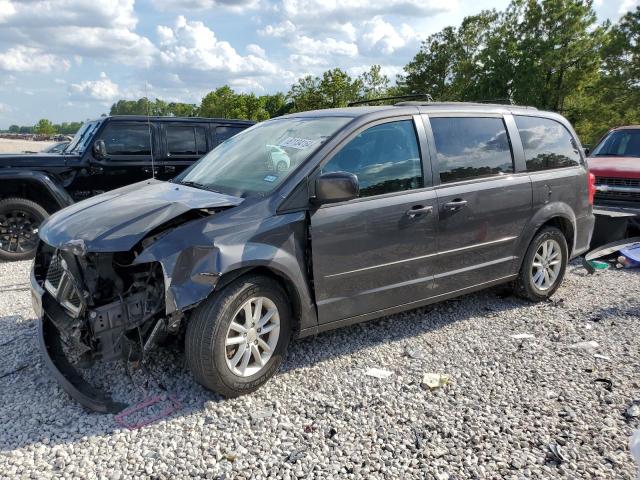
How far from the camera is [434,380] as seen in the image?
374 centimetres

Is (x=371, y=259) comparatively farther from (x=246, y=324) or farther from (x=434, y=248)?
(x=246, y=324)

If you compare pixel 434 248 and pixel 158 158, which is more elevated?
pixel 158 158

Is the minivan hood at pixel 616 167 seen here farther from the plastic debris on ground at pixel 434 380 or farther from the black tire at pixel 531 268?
the plastic debris on ground at pixel 434 380

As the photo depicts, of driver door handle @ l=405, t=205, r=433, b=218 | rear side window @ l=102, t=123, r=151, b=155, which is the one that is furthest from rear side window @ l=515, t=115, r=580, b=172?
rear side window @ l=102, t=123, r=151, b=155

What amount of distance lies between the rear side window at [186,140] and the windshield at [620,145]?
6887 mm

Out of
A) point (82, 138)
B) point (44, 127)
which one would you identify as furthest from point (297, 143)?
→ point (44, 127)

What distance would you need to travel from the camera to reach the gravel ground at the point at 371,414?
282cm

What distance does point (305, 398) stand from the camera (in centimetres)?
349

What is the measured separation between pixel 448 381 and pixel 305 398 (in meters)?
1.03

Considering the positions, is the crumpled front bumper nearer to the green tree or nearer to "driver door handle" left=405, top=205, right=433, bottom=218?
"driver door handle" left=405, top=205, right=433, bottom=218

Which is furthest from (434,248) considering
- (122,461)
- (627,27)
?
(627,27)

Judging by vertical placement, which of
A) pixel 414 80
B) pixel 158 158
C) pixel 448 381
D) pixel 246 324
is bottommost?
pixel 448 381

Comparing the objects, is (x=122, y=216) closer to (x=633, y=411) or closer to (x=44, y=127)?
(x=633, y=411)

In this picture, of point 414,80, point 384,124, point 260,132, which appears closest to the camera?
point 384,124
